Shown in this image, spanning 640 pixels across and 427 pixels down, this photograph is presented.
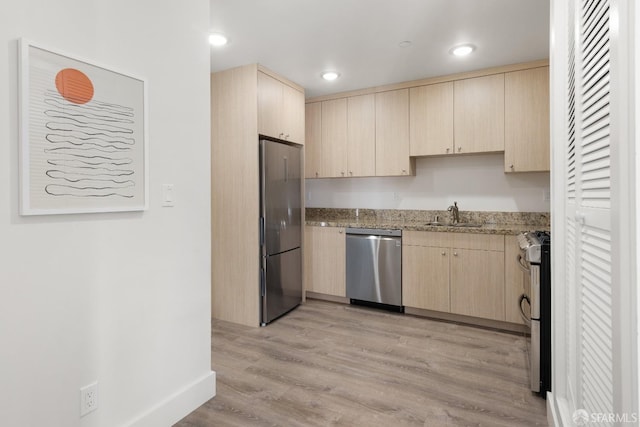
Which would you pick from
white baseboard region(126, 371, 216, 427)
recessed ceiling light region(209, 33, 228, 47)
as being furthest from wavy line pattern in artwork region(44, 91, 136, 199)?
recessed ceiling light region(209, 33, 228, 47)

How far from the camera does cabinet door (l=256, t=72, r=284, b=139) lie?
3.33 metres

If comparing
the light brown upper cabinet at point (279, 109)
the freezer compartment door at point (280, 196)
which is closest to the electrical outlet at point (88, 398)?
the freezer compartment door at point (280, 196)

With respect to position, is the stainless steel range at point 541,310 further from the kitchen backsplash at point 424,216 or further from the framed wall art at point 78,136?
the framed wall art at point 78,136

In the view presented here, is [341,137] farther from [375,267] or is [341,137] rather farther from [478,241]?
[478,241]

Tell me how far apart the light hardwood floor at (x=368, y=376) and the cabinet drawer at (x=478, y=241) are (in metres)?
0.75

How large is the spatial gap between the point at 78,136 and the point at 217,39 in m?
1.71

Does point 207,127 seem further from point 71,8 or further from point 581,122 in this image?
point 581,122

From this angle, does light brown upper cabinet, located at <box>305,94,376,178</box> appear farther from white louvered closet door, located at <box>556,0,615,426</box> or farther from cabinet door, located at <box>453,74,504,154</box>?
white louvered closet door, located at <box>556,0,615,426</box>

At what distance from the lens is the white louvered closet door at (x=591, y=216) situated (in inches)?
36.4

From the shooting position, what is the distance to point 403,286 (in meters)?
3.65

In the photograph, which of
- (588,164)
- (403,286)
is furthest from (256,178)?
(588,164)

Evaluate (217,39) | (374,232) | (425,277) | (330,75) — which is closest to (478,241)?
(425,277)

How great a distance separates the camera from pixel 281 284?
3609 millimetres

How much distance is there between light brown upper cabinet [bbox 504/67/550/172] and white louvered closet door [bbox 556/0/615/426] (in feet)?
6.69
